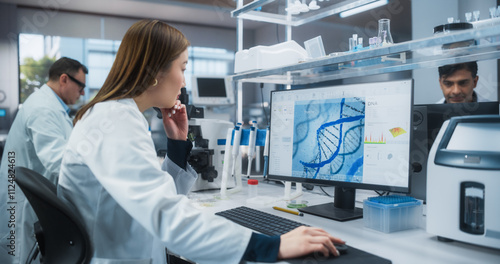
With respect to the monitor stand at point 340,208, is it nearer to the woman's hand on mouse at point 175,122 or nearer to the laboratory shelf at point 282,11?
the woman's hand on mouse at point 175,122

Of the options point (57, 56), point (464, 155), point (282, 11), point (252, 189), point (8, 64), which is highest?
point (57, 56)

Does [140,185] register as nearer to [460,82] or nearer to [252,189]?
[252,189]

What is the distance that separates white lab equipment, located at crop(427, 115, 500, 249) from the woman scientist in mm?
296

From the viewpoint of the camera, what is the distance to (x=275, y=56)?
5.68 ft

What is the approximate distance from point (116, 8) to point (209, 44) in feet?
5.29

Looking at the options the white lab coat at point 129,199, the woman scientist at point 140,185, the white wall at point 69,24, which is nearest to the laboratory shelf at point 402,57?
the woman scientist at point 140,185

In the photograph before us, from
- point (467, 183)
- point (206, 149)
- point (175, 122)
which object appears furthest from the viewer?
point (206, 149)

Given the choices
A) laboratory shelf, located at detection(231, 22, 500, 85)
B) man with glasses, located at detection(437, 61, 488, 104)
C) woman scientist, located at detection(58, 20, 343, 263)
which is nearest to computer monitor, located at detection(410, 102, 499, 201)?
laboratory shelf, located at detection(231, 22, 500, 85)

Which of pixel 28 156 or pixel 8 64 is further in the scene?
pixel 8 64

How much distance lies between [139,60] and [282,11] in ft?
4.21

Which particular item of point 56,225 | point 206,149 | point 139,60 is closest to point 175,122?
point 206,149

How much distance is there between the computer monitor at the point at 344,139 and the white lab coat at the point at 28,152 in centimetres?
127

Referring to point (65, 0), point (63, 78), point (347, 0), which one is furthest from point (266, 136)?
point (65, 0)

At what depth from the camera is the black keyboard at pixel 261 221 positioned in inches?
39.8
